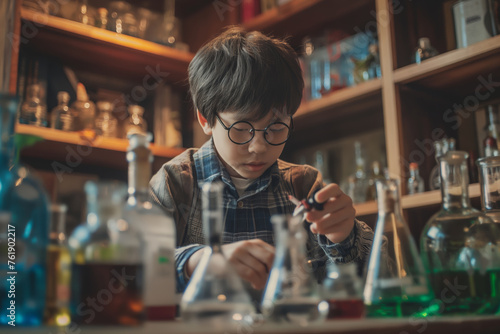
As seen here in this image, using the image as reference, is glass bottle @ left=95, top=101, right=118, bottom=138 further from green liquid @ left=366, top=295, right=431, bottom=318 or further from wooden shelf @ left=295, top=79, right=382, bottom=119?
green liquid @ left=366, top=295, right=431, bottom=318

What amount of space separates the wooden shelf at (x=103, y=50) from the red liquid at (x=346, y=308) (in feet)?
5.49

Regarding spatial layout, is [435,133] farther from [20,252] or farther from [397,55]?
[20,252]

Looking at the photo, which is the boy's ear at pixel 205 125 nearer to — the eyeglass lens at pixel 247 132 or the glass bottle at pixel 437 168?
the eyeglass lens at pixel 247 132

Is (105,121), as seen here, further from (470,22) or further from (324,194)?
(324,194)

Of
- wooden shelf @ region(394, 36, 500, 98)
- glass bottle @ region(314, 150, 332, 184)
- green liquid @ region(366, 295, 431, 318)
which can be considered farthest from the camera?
glass bottle @ region(314, 150, 332, 184)

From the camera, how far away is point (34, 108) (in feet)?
6.13

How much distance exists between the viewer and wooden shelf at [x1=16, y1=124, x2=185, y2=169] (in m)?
1.84

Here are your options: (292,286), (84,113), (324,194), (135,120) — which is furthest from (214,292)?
(135,120)

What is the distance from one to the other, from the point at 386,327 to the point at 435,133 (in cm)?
148

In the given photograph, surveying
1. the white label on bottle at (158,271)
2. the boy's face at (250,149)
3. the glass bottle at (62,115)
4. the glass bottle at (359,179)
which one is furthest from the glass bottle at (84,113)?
the white label on bottle at (158,271)

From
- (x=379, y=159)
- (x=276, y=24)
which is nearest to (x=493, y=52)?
(x=379, y=159)

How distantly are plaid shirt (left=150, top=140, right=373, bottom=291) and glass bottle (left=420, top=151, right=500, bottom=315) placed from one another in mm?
387

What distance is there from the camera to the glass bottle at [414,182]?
1.69 m

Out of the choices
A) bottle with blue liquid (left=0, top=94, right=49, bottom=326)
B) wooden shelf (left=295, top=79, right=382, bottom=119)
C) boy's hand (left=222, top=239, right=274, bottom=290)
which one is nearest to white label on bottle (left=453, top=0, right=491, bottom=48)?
wooden shelf (left=295, top=79, right=382, bottom=119)
